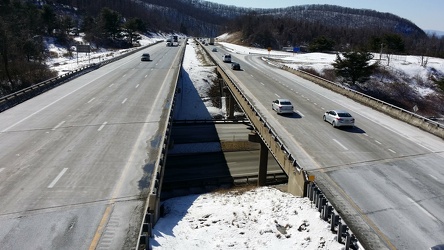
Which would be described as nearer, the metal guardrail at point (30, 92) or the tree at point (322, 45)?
the metal guardrail at point (30, 92)

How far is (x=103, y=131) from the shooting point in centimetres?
2244

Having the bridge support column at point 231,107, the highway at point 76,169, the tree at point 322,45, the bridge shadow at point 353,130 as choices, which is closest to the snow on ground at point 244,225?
the highway at point 76,169

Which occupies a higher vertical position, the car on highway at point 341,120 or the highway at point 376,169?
the car on highway at point 341,120

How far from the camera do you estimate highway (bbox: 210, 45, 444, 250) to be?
13.9m

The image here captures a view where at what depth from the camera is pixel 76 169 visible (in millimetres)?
16453

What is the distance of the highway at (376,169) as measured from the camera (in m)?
13.9

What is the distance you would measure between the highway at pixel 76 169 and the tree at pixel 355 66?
45.5 metres

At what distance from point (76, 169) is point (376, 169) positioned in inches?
624

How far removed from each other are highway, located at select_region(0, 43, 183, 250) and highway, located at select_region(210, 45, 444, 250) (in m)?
9.02

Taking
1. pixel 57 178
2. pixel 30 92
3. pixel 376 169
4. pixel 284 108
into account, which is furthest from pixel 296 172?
pixel 30 92

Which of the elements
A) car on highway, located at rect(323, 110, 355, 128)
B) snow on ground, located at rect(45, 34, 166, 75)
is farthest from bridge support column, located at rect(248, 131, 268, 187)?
snow on ground, located at rect(45, 34, 166, 75)

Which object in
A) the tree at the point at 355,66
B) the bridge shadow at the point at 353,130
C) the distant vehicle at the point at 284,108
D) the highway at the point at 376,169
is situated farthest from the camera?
the tree at the point at 355,66

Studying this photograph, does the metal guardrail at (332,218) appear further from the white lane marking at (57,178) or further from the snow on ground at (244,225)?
the white lane marking at (57,178)

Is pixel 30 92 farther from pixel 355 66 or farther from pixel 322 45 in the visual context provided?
pixel 322 45
